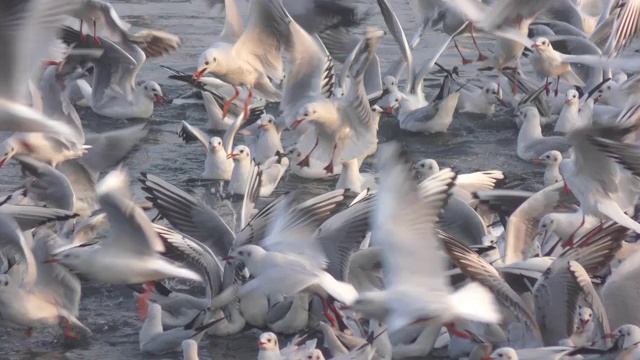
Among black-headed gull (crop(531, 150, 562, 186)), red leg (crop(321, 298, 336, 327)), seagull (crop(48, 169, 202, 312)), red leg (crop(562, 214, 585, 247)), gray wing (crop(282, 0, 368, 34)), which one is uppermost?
seagull (crop(48, 169, 202, 312))

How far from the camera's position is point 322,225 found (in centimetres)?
859

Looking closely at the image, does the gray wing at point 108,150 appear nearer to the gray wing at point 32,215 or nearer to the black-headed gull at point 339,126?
the gray wing at point 32,215

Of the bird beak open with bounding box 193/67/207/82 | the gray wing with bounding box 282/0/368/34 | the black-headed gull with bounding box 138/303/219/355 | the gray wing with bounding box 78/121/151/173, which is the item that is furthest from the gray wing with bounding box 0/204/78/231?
the gray wing with bounding box 282/0/368/34

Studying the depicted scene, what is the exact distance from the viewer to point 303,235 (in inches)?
336

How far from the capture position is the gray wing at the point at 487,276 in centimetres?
780

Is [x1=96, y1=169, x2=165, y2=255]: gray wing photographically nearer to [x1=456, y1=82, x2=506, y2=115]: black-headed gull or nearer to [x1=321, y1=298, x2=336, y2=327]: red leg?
[x1=321, y1=298, x2=336, y2=327]: red leg

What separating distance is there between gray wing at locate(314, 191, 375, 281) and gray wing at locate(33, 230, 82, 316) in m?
1.37

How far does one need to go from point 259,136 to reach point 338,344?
441cm

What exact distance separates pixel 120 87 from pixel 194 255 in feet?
16.2

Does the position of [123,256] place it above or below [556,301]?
below

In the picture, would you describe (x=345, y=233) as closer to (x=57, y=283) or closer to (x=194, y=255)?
(x=194, y=255)

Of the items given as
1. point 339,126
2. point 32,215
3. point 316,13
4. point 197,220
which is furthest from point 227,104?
point 32,215

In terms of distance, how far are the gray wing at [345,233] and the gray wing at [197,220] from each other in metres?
0.66

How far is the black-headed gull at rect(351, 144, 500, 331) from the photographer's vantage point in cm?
723
